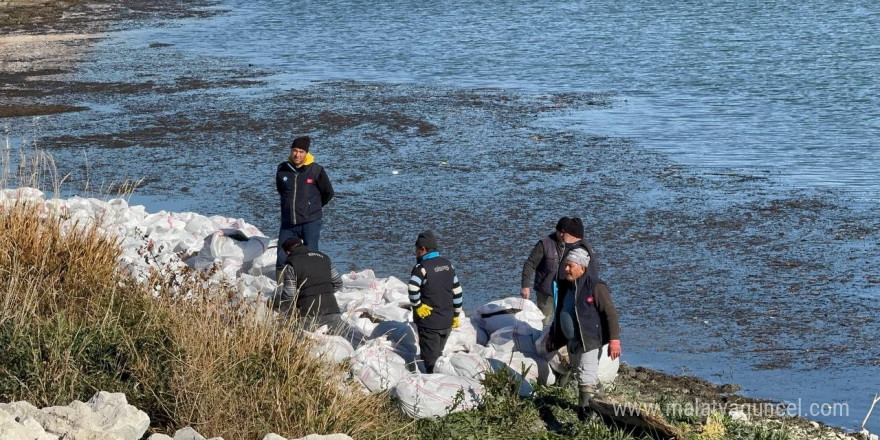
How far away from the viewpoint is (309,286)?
338 inches

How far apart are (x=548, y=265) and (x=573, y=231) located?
0.53 meters

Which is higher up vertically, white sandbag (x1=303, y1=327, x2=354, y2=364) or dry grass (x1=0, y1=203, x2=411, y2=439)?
dry grass (x1=0, y1=203, x2=411, y2=439)

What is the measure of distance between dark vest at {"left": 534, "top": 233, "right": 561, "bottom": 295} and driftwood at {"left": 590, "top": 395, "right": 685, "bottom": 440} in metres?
1.58

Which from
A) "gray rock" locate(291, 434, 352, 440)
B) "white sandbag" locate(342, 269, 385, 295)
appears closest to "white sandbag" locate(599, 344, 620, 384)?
"white sandbag" locate(342, 269, 385, 295)

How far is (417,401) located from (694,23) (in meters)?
30.3

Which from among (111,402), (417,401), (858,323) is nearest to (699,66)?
(858,323)

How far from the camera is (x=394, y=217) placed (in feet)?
44.0

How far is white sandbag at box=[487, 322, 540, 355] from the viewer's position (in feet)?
27.9

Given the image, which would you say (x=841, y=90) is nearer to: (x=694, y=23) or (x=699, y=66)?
(x=699, y=66)

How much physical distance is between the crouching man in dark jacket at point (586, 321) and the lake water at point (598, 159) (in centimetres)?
148

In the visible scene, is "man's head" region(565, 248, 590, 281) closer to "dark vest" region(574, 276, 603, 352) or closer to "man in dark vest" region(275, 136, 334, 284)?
"dark vest" region(574, 276, 603, 352)

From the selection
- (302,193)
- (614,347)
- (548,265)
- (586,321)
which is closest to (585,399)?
(614,347)

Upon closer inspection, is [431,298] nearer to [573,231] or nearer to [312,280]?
[312,280]

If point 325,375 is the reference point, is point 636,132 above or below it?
below
